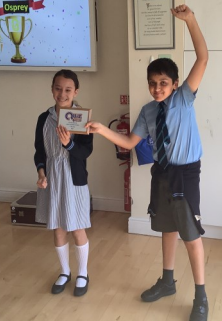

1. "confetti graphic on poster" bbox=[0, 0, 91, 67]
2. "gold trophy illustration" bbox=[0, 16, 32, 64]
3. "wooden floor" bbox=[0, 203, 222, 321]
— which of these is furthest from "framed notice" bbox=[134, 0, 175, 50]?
"wooden floor" bbox=[0, 203, 222, 321]

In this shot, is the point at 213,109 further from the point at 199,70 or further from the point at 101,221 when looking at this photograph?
the point at 101,221

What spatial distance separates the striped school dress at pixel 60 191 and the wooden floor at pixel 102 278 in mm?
441

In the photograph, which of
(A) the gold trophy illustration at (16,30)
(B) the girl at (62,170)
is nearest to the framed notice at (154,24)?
(B) the girl at (62,170)

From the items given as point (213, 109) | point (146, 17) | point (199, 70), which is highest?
point (146, 17)

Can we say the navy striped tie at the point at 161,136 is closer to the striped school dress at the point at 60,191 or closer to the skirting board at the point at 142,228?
the striped school dress at the point at 60,191

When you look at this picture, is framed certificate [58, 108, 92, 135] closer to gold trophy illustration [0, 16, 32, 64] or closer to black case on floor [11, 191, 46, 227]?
black case on floor [11, 191, 46, 227]

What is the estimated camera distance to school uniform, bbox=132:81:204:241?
2.19 m

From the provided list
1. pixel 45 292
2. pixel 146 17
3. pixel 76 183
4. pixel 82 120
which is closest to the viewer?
pixel 82 120

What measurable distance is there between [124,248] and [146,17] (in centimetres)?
158

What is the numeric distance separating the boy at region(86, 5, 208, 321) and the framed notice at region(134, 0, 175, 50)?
2.93 ft

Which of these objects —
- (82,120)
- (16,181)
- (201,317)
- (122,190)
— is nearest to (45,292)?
(201,317)

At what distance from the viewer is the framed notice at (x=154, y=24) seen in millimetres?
2957

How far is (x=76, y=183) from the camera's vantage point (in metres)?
2.46

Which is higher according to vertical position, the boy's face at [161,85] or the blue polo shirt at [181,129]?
the boy's face at [161,85]
